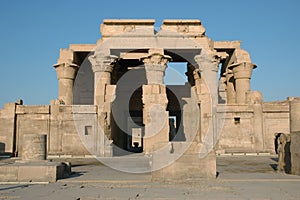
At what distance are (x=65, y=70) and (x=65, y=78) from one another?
1.78 ft

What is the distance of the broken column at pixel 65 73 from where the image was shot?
72.1ft

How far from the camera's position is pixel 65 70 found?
72.2 ft

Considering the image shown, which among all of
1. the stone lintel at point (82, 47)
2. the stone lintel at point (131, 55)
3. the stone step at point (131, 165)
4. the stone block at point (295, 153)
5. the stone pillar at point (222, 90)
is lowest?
the stone step at point (131, 165)

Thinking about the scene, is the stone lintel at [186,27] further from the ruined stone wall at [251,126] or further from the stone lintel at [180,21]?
the ruined stone wall at [251,126]

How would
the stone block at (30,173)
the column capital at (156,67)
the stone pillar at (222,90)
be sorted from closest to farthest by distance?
the stone block at (30,173) → the column capital at (156,67) → the stone pillar at (222,90)

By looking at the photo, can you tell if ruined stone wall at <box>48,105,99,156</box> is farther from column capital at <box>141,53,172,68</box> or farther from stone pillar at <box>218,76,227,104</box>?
stone pillar at <box>218,76,227,104</box>

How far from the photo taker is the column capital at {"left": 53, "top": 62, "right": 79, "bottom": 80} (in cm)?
2197

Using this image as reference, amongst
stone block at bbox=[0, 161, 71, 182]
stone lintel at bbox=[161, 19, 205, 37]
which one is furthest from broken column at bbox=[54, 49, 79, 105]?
stone block at bbox=[0, 161, 71, 182]

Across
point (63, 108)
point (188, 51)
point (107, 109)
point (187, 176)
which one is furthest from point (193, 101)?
point (187, 176)

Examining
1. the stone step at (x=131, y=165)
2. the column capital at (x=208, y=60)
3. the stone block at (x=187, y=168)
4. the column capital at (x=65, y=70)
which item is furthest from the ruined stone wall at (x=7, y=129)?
the stone block at (x=187, y=168)

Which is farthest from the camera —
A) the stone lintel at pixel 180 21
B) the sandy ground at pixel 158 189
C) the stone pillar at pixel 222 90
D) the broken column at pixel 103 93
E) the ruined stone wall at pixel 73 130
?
the stone pillar at pixel 222 90

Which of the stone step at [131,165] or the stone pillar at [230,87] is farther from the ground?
the stone pillar at [230,87]

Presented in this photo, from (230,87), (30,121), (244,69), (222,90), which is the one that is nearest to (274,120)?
(244,69)

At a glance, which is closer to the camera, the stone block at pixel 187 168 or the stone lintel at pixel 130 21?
the stone block at pixel 187 168
